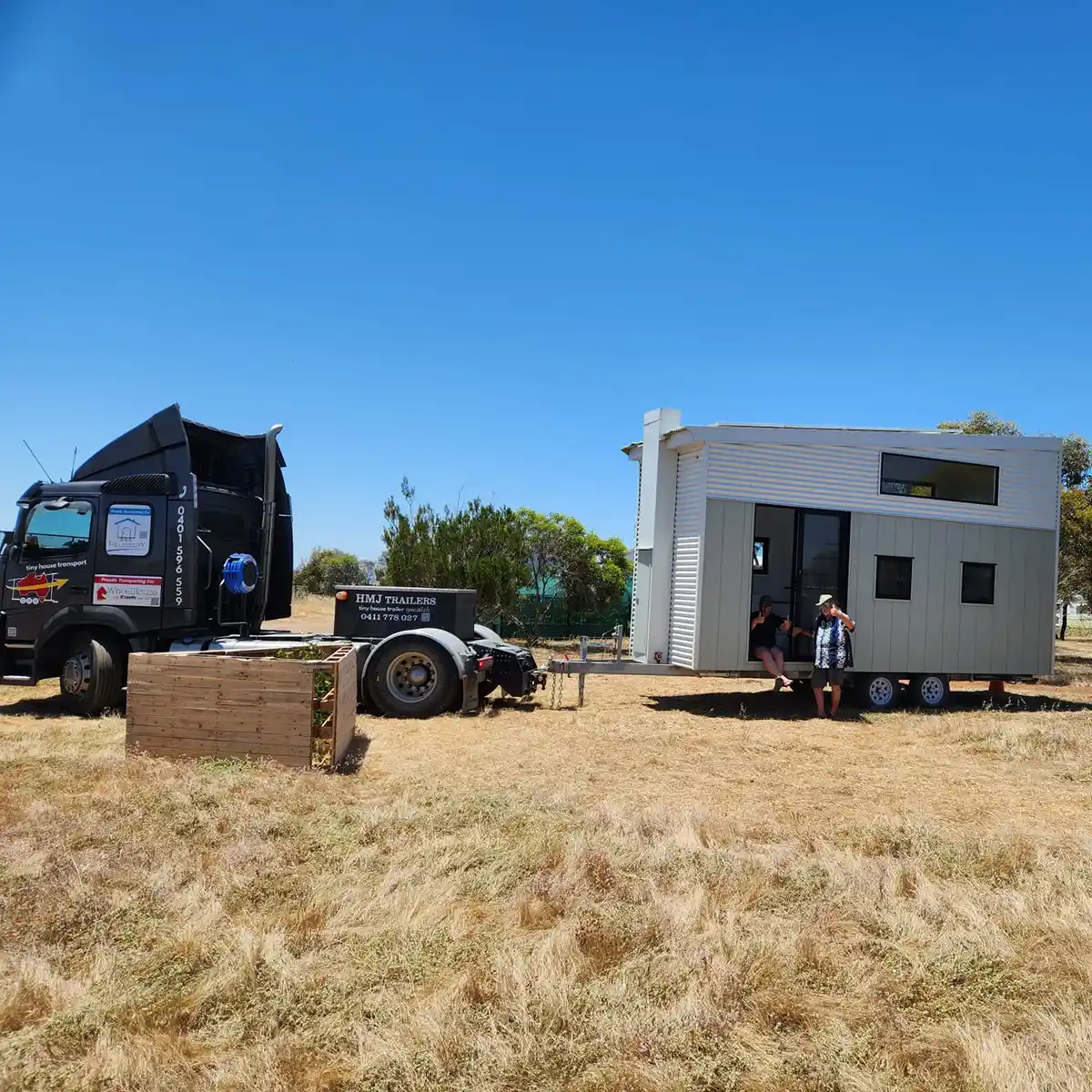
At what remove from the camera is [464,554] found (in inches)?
749

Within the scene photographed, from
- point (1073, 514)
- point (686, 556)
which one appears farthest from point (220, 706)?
point (1073, 514)

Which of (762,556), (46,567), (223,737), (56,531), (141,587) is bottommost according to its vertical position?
(223,737)

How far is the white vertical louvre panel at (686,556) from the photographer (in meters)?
11.1

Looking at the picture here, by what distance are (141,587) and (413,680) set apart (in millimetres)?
3076

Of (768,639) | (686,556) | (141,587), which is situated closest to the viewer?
(141,587)

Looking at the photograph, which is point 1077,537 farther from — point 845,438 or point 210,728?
point 210,728

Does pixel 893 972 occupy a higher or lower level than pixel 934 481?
lower

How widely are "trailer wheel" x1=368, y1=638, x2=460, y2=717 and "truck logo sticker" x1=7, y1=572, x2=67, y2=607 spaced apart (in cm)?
350

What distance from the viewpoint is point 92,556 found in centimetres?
970

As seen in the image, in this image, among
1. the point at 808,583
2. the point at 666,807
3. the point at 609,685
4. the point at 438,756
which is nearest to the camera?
the point at 666,807

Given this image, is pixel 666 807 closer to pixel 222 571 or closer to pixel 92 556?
pixel 222 571

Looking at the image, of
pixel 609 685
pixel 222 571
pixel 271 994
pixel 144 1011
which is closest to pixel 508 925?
pixel 271 994

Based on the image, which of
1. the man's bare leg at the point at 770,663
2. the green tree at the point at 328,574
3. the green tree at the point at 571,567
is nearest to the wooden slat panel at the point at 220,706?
the man's bare leg at the point at 770,663

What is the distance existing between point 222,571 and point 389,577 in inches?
360
